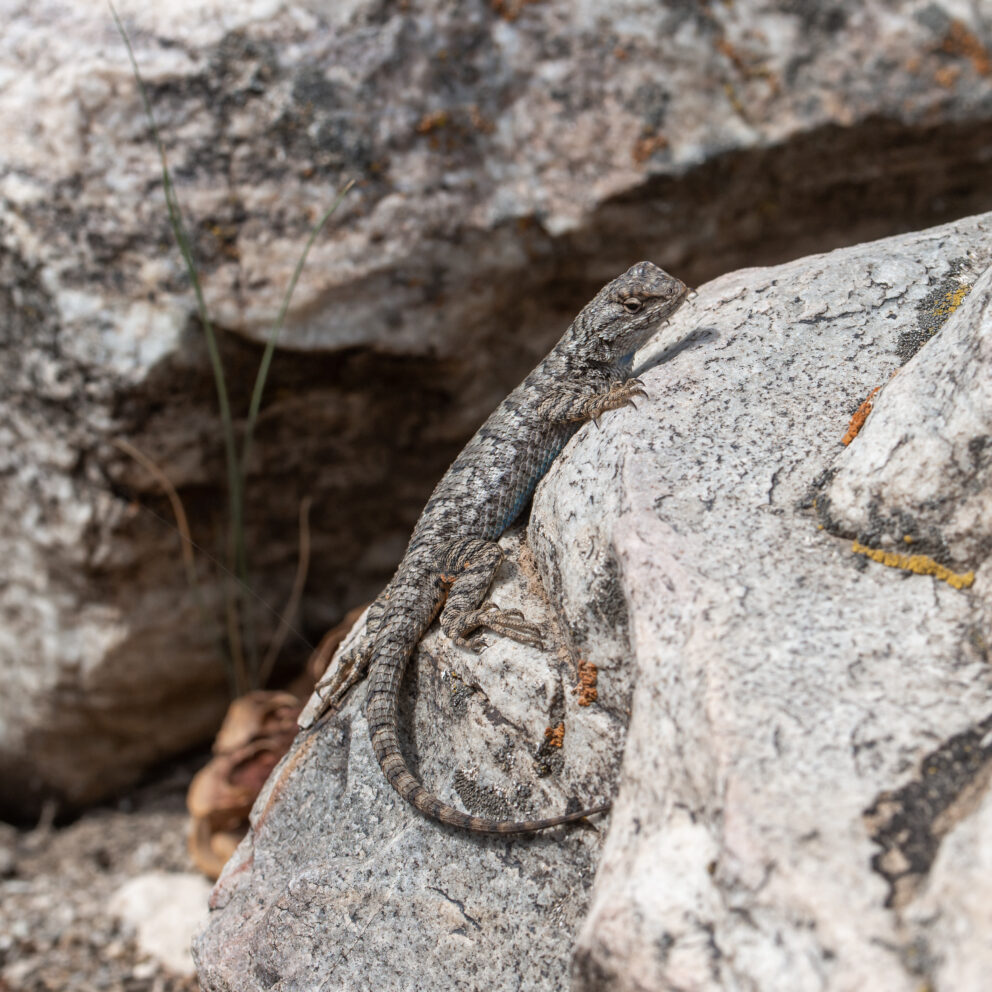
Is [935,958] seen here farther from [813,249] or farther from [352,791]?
[813,249]

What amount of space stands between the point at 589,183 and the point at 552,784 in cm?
333

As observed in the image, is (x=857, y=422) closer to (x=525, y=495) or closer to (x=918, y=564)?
(x=918, y=564)

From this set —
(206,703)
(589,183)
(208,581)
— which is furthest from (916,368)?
(206,703)

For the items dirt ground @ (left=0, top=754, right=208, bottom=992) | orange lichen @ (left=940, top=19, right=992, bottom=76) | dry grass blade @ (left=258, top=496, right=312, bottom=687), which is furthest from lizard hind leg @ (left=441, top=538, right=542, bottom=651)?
orange lichen @ (left=940, top=19, right=992, bottom=76)

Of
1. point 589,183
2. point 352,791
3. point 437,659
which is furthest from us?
point 589,183

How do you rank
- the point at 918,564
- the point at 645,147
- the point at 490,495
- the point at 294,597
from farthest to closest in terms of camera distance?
the point at 294,597, the point at 645,147, the point at 490,495, the point at 918,564

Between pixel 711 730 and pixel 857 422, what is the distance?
1.17 m

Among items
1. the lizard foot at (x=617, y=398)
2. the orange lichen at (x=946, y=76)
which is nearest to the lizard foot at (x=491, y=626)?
the lizard foot at (x=617, y=398)

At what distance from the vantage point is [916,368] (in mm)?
2588

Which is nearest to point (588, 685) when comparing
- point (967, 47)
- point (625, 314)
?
point (625, 314)

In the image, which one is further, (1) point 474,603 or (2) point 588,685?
(1) point 474,603

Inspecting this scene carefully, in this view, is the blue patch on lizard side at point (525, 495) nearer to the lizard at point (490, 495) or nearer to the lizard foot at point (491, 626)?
the lizard at point (490, 495)

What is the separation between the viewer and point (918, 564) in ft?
7.63

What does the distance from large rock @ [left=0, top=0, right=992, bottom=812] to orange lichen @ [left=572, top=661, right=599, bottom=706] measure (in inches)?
104
